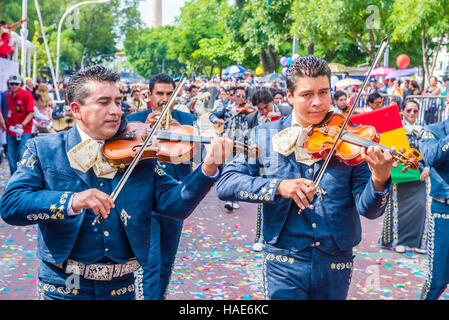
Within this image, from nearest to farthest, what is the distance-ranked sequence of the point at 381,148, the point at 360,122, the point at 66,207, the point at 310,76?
the point at 66,207 → the point at 381,148 → the point at 310,76 → the point at 360,122

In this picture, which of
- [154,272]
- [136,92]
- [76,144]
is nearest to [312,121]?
[76,144]

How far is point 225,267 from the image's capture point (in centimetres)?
605

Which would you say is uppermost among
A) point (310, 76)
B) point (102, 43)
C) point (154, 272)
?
point (102, 43)

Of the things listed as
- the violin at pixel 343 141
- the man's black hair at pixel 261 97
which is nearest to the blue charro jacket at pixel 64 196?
the violin at pixel 343 141

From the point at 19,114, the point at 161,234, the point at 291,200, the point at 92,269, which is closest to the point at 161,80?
the point at 161,234

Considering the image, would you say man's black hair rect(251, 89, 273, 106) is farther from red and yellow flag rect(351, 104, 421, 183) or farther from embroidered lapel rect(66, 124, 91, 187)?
embroidered lapel rect(66, 124, 91, 187)

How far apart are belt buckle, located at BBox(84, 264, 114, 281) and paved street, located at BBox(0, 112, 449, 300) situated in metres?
2.57

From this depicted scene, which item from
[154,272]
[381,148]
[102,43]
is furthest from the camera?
[102,43]

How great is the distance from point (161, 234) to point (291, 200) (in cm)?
180
